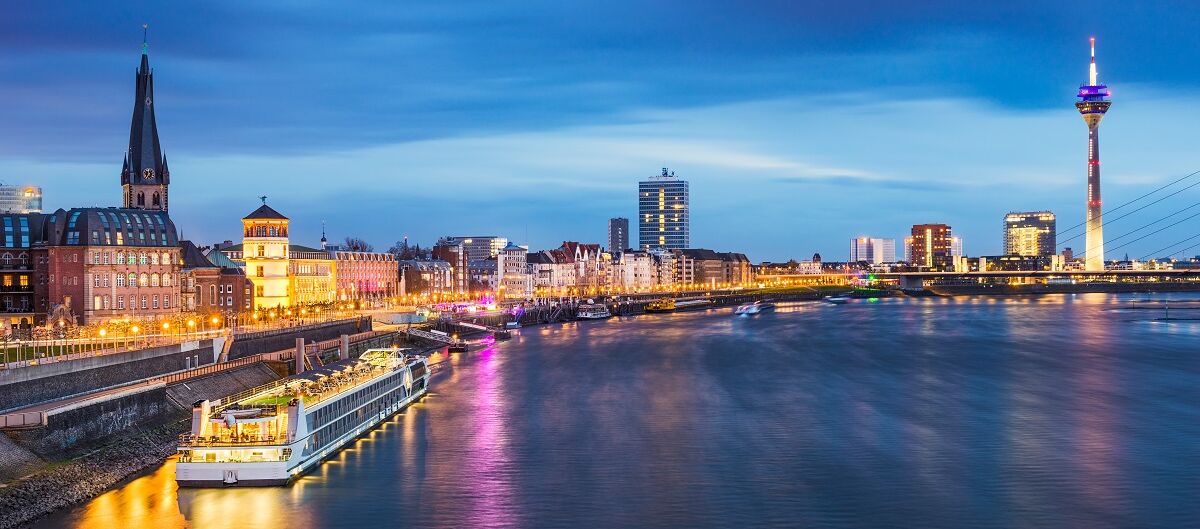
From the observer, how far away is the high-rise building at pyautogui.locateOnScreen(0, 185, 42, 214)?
134875 millimetres

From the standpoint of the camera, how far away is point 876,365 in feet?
255

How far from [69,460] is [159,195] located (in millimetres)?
70891

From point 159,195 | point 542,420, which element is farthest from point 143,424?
point 159,195

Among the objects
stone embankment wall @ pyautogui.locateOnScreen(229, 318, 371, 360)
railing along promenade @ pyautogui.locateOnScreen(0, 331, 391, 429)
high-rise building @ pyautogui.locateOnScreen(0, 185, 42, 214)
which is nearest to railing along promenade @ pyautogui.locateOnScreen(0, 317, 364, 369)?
stone embankment wall @ pyautogui.locateOnScreen(229, 318, 371, 360)

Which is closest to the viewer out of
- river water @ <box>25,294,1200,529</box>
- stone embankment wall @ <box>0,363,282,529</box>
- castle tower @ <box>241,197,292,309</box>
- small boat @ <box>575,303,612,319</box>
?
stone embankment wall @ <box>0,363,282,529</box>

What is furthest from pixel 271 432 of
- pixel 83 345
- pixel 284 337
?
pixel 284 337

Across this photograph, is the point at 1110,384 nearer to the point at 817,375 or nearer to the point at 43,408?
the point at 817,375

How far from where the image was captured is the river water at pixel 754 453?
3228 cm

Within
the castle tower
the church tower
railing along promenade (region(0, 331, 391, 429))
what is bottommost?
railing along promenade (region(0, 331, 391, 429))

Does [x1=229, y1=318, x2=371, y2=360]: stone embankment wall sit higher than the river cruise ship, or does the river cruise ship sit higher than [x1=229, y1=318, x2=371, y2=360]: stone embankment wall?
[x1=229, y1=318, x2=371, y2=360]: stone embankment wall

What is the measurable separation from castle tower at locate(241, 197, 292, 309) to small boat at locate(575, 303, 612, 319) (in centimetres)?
5659

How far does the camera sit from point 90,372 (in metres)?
44.7

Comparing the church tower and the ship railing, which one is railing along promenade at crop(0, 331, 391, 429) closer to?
the ship railing

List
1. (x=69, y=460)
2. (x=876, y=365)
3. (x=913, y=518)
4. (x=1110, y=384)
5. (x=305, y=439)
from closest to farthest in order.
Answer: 1. (x=913, y=518)
2. (x=69, y=460)
3. (x=305, y=439)
4. (x=1110, y=384)
5. (x=876, y=365)
